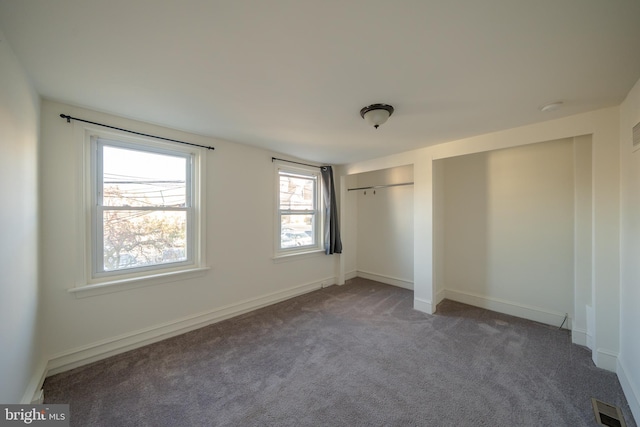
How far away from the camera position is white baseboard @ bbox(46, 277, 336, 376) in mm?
2072

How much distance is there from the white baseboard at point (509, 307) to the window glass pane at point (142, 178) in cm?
409

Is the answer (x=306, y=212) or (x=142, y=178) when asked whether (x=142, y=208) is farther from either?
(x=306, y=212)

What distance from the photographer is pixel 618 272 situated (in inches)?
80.6

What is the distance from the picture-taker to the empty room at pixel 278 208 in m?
→ 1.28

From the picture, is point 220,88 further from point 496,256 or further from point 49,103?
point 496,256

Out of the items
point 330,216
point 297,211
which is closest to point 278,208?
point 297,211

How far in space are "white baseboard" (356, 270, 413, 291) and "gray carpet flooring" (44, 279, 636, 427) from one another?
135cm

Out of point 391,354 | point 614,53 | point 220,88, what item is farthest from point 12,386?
point 614,53

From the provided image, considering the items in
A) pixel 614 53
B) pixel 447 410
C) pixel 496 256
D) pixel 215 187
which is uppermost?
pixel 614 53

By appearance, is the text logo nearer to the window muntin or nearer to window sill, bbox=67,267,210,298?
window sill, bbox=67,267,210,298

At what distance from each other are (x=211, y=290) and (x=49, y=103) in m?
2.32

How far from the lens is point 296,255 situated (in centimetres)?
392

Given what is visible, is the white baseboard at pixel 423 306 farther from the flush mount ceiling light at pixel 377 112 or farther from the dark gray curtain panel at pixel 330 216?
the flush mount ceiling light at pixel 377 112

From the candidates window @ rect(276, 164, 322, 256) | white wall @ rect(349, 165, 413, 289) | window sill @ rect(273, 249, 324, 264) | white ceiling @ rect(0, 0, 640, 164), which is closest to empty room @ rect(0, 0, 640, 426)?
white ceiling @ rect(0, 0, 640, 164)
